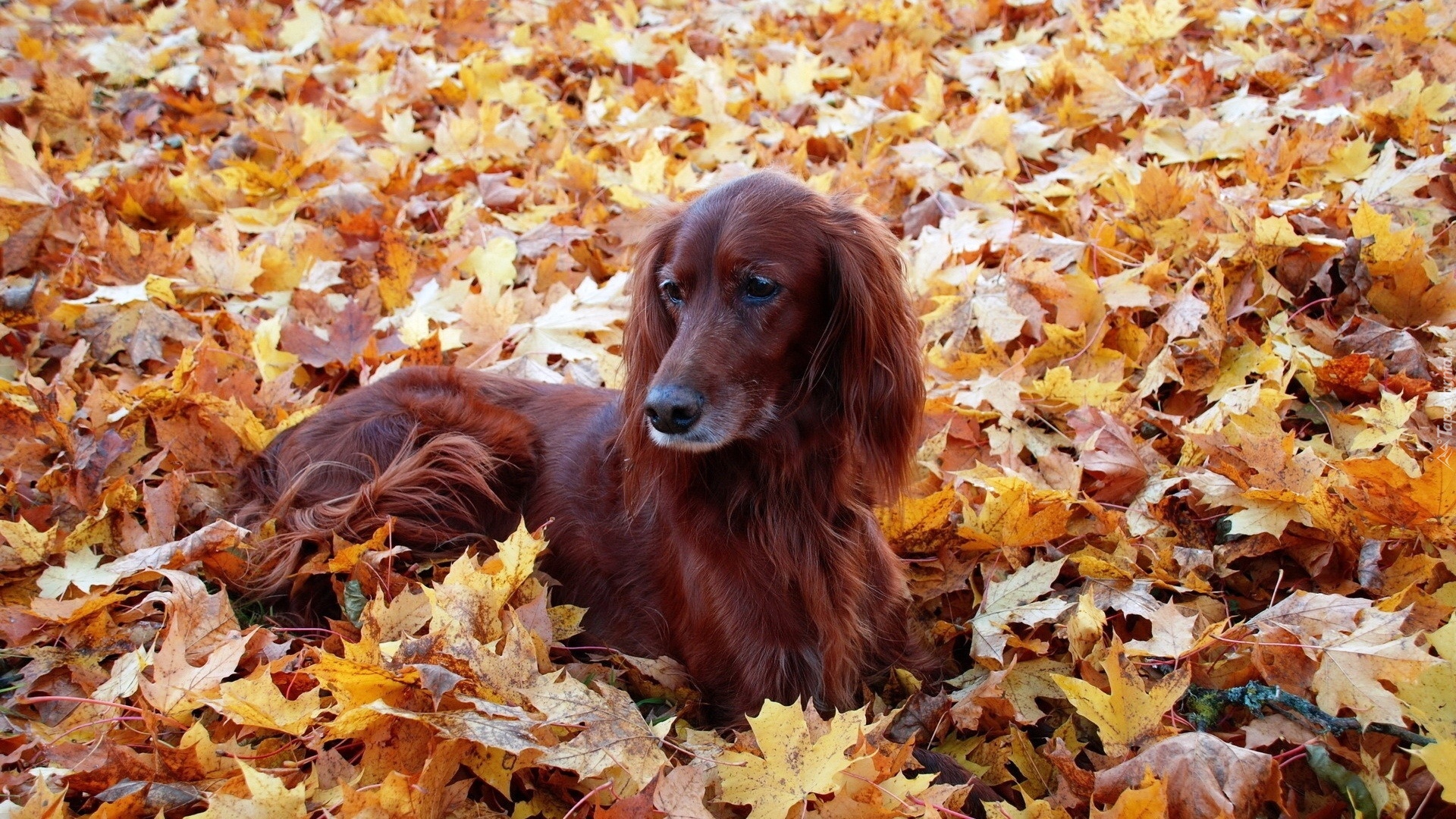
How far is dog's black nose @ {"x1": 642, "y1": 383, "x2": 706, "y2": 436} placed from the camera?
203 cm

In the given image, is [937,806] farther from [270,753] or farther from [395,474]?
[395,474]

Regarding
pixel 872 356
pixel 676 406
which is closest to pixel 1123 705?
pixel 872 356

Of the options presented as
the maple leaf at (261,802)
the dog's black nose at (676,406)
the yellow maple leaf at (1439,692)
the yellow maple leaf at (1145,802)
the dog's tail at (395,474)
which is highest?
the dog's black nose at (676,406)

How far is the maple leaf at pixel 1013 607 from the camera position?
2180 millimetres

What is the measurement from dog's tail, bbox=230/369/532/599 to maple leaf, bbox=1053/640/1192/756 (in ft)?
5.60

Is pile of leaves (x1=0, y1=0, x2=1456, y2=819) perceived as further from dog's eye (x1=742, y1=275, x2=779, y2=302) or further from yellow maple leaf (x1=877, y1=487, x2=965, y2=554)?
dog's eye (x1=742, y1=275, x2=779, y2=302)

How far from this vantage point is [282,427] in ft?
9.89

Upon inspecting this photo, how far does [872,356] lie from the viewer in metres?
2.22

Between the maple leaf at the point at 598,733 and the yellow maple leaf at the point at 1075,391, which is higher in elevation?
the yellow maple leaf at the point at 1075,391

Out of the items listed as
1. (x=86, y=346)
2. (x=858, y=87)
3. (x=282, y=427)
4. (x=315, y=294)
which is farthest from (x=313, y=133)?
(x=858, y=87)

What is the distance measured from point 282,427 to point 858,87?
3.15m

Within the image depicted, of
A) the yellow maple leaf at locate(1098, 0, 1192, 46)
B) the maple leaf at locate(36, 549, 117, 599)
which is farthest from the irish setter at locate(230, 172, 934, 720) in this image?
the yellow maple leaf at locate(1098, 0, 1192, 46)

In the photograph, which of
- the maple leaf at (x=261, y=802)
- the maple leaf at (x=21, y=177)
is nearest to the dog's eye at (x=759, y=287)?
the maple leaf at (x=261, y=802)

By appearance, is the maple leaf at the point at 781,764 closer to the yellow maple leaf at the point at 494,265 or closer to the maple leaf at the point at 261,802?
the maple leaf at the point at 261,802
